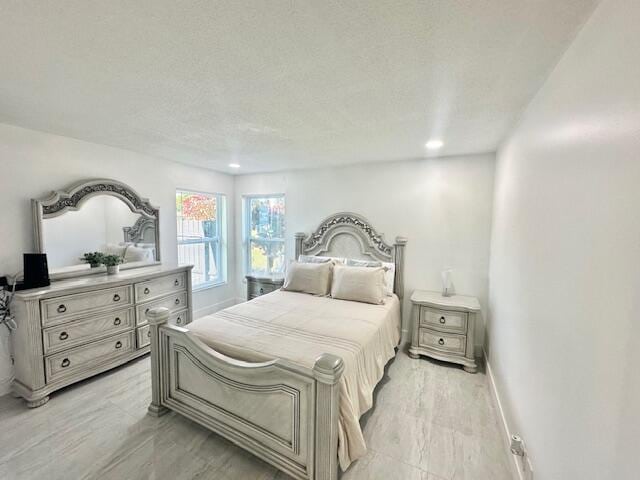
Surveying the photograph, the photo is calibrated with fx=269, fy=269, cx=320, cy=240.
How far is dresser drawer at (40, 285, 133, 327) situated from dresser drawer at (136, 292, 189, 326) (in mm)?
173

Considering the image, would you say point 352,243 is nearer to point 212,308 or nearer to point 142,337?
point 212,308

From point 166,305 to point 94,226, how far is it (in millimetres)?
1118

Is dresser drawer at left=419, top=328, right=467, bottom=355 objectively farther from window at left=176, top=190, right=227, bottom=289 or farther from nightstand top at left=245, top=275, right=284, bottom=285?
window at left=176, top=190, right=227, bottom=289

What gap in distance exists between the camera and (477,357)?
3.04 metres

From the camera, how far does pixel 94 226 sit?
111 inches

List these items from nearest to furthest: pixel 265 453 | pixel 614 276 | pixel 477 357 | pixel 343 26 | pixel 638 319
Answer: pixel 638 319 < pixel 614 276 < pixel 343 26 < pixel 265 453 < pixel 477 357

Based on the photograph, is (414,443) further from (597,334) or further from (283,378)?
(597,334)

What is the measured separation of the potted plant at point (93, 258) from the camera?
2756 millimetres

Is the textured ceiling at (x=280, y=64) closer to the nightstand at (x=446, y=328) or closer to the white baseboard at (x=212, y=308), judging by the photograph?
the nightstand at (x=446, y=328)

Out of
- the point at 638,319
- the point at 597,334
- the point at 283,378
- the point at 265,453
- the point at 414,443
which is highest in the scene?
the point at 638,319

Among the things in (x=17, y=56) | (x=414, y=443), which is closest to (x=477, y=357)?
(x=414, y=443)

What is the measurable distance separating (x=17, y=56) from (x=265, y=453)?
2489 millimetres

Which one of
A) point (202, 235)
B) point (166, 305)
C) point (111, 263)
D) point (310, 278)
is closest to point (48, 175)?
point (111, 263)

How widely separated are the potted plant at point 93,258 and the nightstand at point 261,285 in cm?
172
